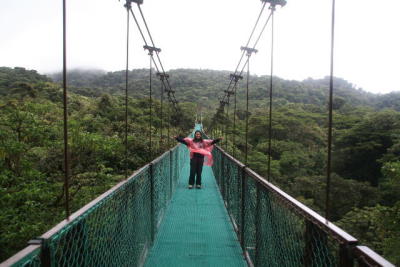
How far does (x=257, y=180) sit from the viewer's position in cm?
161

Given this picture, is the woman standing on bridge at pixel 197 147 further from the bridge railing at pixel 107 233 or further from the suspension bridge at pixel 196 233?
the bridge railing at pixel 107 233

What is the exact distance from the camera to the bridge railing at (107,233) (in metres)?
0.72

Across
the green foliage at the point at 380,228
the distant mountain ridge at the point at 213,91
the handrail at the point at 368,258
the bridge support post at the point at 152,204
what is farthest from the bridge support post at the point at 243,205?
the distant mountain ridge at the point at 213,91

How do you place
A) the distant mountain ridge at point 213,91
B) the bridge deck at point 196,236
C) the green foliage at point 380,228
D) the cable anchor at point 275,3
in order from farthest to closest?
the distant mountain ridge at point 213,91
the green foliage at point 380,228
the cable anchor at point 275,3
the bridge deck at point 196,236

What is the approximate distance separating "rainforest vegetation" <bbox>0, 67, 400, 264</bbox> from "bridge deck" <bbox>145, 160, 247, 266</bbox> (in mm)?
1953

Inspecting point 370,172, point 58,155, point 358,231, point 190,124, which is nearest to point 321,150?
point 370,172

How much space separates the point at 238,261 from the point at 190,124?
57.1 feet

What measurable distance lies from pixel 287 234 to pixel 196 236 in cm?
122

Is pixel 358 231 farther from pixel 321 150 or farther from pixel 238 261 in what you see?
pixel 321 150

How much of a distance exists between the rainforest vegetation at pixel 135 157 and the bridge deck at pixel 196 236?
76.9 inches

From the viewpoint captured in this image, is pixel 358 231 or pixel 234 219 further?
pixel 358 231

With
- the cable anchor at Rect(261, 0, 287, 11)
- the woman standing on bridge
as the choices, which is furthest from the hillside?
the cable anchor at Rect(261, 0, 287, 11)

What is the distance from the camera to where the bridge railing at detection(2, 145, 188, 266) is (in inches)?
28.2

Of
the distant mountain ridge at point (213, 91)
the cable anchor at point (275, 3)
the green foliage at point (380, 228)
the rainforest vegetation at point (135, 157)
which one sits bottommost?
the green foliage at point (380, 228)
